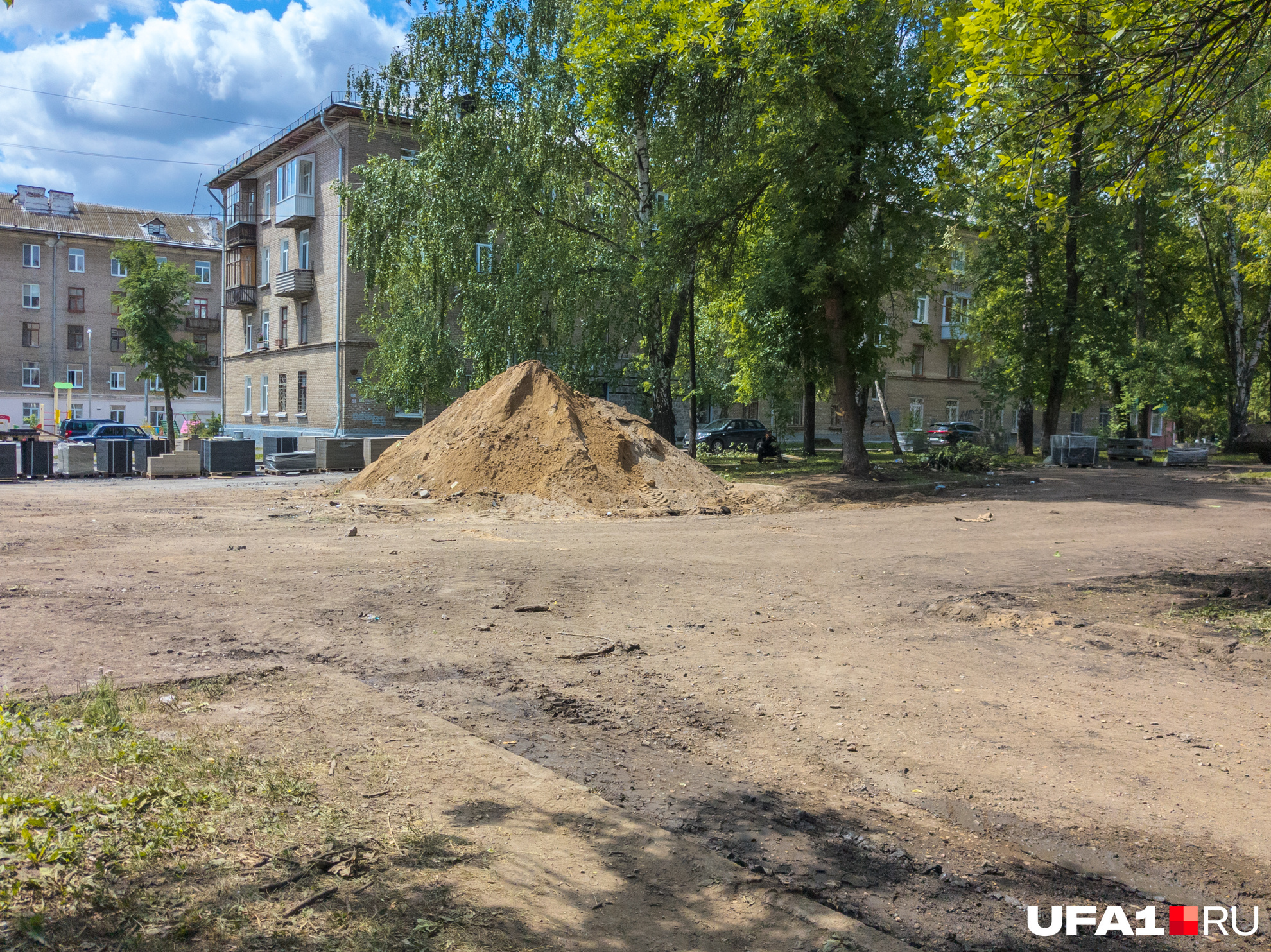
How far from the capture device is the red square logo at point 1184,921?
10.7 feet

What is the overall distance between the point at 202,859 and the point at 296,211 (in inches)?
1543

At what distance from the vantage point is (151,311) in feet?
129

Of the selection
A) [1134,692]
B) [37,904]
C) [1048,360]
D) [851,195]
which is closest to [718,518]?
[851,195]

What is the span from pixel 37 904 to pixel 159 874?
358mm

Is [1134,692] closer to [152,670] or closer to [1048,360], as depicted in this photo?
[152,670]

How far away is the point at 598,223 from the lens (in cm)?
2625

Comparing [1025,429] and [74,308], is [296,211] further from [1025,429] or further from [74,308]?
[74,308]

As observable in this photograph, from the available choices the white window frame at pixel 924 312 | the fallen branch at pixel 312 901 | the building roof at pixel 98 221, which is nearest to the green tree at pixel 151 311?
the building roof at pixel 98 221

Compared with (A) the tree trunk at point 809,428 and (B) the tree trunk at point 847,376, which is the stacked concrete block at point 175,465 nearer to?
(B) the tree trunk at point 847,376

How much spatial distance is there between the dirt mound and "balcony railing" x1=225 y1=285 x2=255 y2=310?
94.8 ft

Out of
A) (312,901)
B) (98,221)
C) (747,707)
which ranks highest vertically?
(98,221)

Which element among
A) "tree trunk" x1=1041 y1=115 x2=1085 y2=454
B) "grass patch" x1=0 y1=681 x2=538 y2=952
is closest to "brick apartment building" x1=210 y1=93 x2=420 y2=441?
"tree trunk" x1=1041 y1=115 x2=1085 y2=454

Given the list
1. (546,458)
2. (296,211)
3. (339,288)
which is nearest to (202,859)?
(546,458)

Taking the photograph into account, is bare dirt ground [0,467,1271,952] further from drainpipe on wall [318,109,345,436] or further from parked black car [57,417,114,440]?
parked black car [57,417,114,440]
